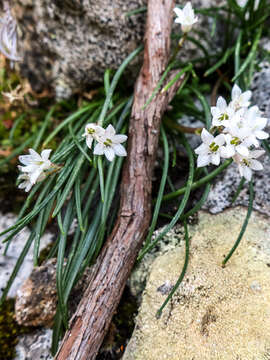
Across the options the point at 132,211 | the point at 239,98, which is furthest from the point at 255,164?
the point at 132,211

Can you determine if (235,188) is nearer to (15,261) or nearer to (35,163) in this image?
(35,163)

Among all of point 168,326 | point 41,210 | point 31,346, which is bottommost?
point 31,346

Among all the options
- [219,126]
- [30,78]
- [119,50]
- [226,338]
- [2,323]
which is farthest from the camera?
[30,78]

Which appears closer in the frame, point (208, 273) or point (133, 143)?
point (208, 273)

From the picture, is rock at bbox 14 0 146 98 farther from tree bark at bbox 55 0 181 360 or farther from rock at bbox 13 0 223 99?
tree bark at bbox 55 0 181 360

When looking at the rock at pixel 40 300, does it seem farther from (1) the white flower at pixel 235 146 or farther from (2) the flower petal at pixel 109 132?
(1) the white flower at pixel 235 146

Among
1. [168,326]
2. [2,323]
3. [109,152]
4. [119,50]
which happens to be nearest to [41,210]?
[109,152]

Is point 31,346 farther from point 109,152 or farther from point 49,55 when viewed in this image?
point 49,55
